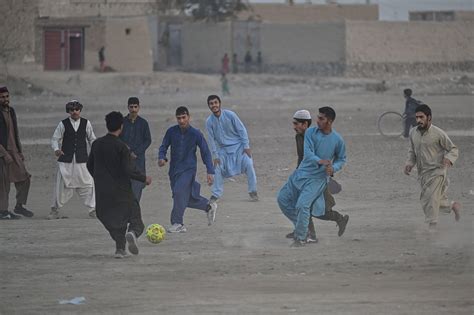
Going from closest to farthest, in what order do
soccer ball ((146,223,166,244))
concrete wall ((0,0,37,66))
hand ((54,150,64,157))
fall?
soccer ball ((146,223,166,244)) < hand ((54,150,64,157)) < concrete wall ((0,0,37,66))

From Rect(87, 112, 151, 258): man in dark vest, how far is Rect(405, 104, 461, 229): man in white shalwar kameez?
3100 mm

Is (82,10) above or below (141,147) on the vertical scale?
above

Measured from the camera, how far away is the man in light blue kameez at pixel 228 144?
15.6 metres

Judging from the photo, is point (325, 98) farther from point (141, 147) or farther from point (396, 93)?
point (141, 147)

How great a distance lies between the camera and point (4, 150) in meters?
15.0

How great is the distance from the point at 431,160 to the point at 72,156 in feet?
14.5

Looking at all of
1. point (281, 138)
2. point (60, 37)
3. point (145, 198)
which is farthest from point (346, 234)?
point (60, 37)

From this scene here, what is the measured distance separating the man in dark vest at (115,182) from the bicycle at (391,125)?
1364 cm

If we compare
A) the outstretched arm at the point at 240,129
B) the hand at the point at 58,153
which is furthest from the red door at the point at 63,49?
the hand at the point at 58,153

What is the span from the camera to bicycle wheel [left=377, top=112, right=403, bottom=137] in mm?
26219

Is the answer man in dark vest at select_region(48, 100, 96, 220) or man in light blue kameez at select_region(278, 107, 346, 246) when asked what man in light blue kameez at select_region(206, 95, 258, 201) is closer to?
man in dark vest at select_region(48, 100, 96, 220)

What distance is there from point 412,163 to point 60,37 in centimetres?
4392

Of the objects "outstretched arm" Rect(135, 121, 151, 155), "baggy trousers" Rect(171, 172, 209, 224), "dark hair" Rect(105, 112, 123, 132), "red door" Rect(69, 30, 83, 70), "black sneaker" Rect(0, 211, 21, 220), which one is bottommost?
"black sneaker" Rect(0, 211, 21, 220)

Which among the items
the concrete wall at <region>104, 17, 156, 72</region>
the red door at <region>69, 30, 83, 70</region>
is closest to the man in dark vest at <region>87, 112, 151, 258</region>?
the concrete wall at <region>104, 17, 156, 72</region>
